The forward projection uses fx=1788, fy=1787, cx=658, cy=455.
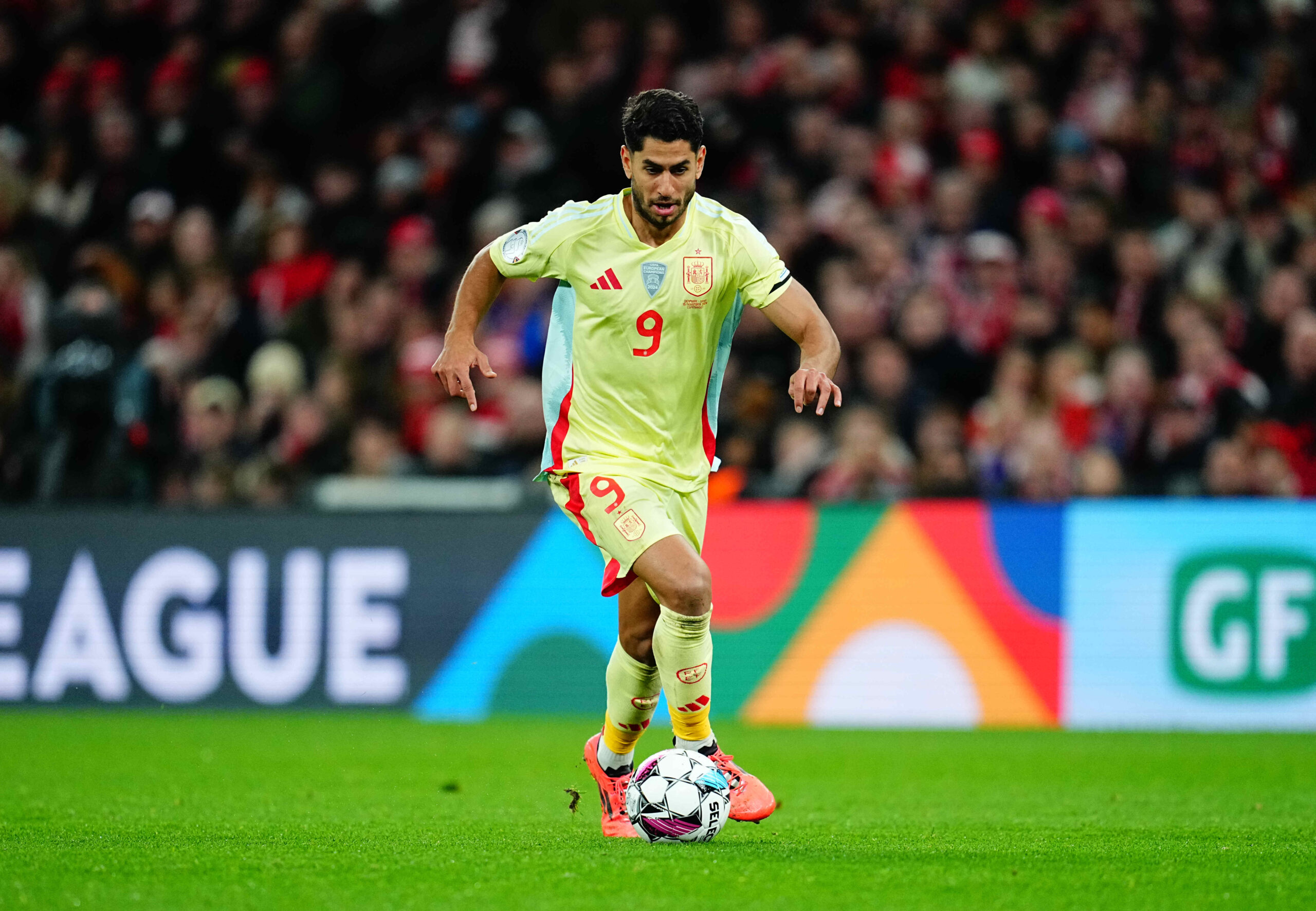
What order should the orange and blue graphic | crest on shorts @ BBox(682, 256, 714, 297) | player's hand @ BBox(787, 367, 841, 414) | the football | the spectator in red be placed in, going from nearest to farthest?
player's hand @ BBox(787, 367, 841, 414) < the football < crest on shorts @ BBox(682, 256, 714, 297) < the orange and blue graphic < the spectator in red

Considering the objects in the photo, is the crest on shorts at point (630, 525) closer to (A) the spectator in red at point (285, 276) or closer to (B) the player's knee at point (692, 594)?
(B) the player's knee at point (692, 594)

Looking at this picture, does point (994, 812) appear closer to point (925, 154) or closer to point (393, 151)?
→ point (925, 154)

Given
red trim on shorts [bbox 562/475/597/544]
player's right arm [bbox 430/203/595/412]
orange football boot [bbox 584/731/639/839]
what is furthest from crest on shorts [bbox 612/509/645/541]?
orange football boot [bbox 584/731/639/839]

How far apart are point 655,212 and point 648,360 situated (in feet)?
1.68

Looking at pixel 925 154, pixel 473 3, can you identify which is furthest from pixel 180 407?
pixel 925 154

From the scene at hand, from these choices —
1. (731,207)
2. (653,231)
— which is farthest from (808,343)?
(731,207)

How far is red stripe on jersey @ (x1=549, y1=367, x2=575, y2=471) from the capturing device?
20.6 ft

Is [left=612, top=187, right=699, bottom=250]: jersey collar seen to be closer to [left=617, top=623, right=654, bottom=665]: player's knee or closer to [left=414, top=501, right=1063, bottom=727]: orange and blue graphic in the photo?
[left=617, top=623, right=654, bottom=665]: player's knee

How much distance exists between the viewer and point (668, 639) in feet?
19.6

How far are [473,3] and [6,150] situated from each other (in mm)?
4279

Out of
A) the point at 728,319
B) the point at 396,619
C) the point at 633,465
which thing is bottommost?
the point at 396,619

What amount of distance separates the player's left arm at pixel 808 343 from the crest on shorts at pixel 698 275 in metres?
0.22

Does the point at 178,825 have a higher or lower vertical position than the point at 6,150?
lower

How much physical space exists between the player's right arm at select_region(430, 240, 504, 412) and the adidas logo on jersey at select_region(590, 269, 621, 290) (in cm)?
33
